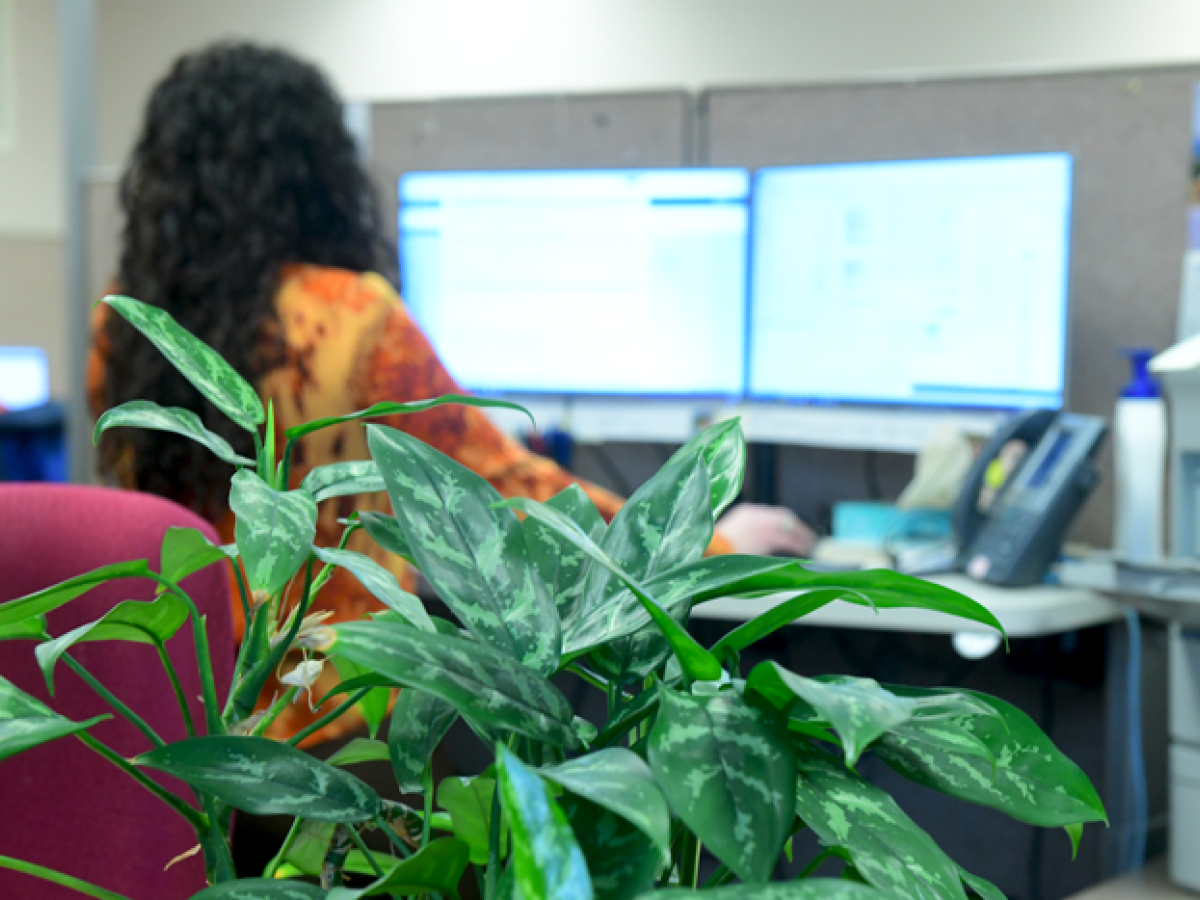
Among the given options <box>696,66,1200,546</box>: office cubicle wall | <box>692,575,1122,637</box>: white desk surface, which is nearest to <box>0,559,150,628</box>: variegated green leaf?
<box>692,575,1122,637</box>: white desk surface

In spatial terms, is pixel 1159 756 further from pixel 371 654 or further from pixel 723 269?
pixel 371 654

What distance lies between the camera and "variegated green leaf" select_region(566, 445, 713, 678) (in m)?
0.33

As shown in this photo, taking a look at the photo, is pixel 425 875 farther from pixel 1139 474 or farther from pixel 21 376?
pixel 21 376

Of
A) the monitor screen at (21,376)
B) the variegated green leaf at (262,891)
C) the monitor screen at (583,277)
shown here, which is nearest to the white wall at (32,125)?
the monitor screen at (21,376)

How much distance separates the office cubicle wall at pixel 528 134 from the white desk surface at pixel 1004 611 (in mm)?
829

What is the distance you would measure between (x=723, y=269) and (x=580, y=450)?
1.21ft

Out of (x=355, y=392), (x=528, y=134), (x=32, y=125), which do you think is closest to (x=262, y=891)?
(x=355, y=392)

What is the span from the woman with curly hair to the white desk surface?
13 cm

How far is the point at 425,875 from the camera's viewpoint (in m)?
0.30

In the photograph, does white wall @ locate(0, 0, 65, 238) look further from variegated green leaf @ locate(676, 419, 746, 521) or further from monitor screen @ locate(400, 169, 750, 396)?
variegated green leaf @ locate(676, 419, 746, 521)

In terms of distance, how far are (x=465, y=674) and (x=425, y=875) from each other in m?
0.06

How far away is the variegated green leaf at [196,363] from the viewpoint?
1.21ft

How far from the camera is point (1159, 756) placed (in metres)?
1.46

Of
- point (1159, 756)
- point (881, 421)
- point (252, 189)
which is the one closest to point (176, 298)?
point (252, 189)
